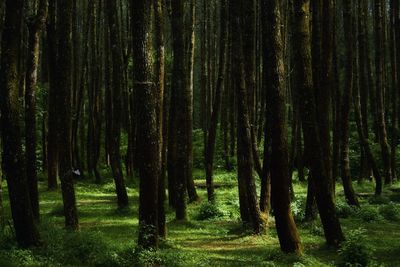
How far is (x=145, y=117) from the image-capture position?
8.91 metres

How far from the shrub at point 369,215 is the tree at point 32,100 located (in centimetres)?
946

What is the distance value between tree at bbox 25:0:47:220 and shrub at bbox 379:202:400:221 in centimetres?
1058

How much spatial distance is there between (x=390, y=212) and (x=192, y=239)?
7.33 m

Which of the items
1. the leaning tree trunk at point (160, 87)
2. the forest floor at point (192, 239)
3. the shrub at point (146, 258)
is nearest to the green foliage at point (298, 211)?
the forest floor at point (192, 239)

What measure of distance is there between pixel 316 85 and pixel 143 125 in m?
5.19

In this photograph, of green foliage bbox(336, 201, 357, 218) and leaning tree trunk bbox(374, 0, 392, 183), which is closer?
green foliage bbox(336, 201, 357, 218)

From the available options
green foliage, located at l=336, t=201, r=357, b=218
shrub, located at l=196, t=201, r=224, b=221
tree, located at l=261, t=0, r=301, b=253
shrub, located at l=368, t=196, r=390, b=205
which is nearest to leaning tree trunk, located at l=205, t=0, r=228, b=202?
shrub, located at l=196, t=201, r=224, b=221

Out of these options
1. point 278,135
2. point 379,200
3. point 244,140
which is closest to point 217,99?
point 244,140

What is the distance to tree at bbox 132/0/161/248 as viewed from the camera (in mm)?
8797

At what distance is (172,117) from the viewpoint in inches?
643

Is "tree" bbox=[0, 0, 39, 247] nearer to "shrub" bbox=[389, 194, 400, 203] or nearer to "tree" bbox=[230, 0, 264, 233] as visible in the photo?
"tree" bbox=[230, 0, 264, 233]

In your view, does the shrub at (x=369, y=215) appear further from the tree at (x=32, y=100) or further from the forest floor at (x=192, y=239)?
the tree at (x=32, y=100)

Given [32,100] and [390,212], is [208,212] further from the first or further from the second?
[32,100]

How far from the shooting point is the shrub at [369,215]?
15.8 metres
